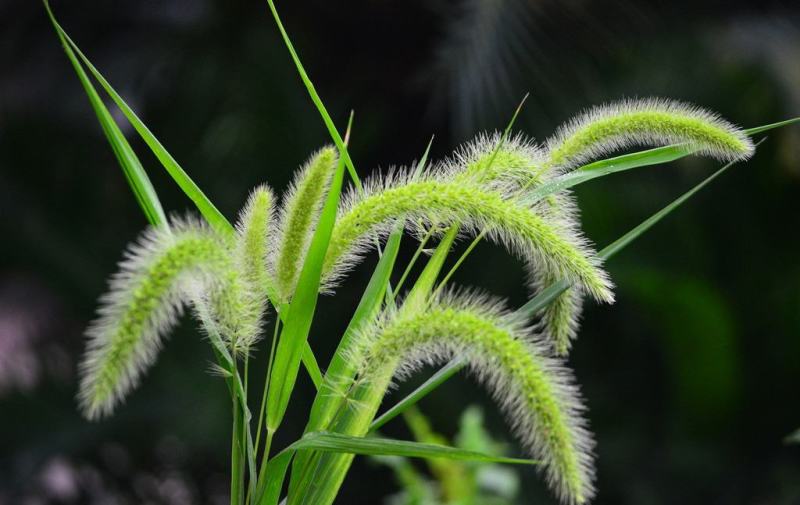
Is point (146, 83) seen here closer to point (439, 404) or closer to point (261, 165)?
point (261, 165)

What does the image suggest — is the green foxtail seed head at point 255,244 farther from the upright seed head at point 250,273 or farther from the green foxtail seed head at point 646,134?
the green foxtail seed head at point 646,134

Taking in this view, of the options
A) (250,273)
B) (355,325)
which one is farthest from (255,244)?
(355,325)

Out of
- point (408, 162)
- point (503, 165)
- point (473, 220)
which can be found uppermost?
point (408, 162)

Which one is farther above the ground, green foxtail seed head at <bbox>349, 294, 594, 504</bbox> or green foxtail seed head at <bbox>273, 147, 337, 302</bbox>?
green foxtail seed head at <bbox>273, 147, 337, 302</bbox>

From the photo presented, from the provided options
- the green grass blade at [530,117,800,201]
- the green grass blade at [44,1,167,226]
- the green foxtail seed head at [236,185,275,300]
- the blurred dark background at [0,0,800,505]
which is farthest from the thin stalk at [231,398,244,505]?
the blurred dark background at [0,0,800,505]

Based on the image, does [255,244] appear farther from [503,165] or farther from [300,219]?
[503,165]

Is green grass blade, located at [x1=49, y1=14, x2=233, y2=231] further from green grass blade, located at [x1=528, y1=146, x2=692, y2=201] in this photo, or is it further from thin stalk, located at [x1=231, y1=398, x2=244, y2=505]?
green grass blade, located at [x1=528, y1=146, x2=692, y2=201]

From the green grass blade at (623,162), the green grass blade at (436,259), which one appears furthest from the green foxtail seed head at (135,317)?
the green grass blade at (623,162)

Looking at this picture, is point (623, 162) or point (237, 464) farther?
point (623, 162)
